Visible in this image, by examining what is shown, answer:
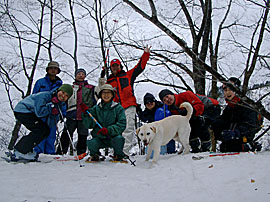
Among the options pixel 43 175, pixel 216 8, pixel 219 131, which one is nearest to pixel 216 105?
pixel 219 131

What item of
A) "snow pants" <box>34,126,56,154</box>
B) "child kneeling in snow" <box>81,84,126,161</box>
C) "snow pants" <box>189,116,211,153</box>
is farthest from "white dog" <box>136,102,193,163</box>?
"snow pants" <box>34,126,56,154</box>

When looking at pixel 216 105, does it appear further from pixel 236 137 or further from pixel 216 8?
pixel 216 8

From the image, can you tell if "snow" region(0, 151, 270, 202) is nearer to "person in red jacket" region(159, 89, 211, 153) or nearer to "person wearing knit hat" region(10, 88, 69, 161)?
"person wearing knit hat" region(10, 88, 69, 161)

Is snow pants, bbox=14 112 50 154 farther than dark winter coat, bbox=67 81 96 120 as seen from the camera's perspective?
No

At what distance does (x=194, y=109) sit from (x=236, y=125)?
3.10 feet

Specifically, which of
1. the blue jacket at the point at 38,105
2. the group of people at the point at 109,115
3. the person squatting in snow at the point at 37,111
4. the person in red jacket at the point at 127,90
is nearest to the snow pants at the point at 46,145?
the group of people at the point at 109,115

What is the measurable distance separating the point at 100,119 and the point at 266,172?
9.45 feet

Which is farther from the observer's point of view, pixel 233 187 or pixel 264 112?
→ pixel 264 112

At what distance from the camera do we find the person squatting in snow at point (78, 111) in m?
4.66

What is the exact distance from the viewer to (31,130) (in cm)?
384

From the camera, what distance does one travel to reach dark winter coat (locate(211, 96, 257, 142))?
12.7ft

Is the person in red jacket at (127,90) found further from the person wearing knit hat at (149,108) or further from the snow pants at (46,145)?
the snow pants at (46,145)

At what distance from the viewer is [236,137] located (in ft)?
13.2

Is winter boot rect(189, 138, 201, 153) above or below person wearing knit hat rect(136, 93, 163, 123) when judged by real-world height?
below
